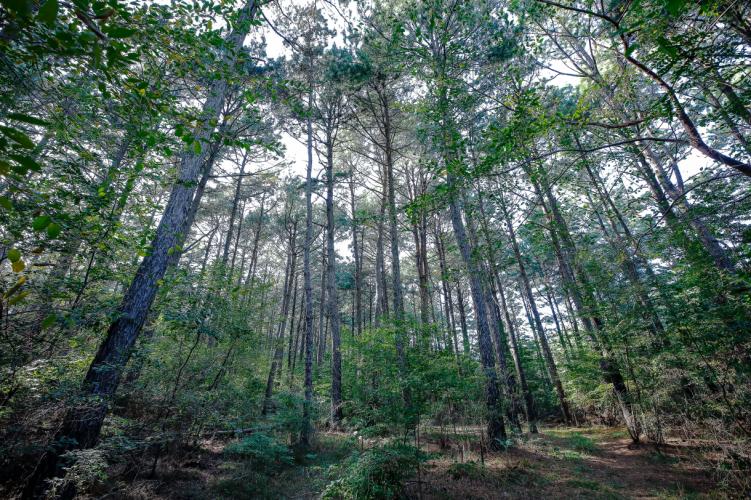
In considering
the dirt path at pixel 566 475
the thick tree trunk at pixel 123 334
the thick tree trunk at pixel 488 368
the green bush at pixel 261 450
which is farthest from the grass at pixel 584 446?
the thick tree trunk at pixel 123 334

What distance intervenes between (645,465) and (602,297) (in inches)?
163

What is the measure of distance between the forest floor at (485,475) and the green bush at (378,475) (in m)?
0.28

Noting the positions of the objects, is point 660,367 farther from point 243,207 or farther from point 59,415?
point 243,207

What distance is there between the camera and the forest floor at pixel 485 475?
198 inches

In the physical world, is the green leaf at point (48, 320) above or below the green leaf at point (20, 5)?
below

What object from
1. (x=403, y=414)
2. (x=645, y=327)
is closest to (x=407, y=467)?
(x=403, y=414)

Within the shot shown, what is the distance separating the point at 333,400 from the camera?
33.6ft

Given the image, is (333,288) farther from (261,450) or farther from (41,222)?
(41,222)

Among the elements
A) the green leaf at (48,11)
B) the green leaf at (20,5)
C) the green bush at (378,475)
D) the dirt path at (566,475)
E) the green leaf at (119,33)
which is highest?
the green leaf at (119,33)

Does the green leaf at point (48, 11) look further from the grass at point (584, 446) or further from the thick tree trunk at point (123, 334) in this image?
the grass at point (584, 446)

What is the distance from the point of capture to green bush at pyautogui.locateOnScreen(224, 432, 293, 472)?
19.2 ft

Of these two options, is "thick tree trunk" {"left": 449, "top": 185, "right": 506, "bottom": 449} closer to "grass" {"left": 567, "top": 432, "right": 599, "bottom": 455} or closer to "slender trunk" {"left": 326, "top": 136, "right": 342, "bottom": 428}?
"grass" {"left": 567, "top": 432, "right": 599, "bottom": 455}

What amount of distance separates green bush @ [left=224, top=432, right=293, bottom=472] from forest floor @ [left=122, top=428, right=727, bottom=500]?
27 centimetres

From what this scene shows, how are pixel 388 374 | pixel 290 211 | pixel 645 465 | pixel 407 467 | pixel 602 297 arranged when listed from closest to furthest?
1. pixel 407 467
2. pixel 388 374
3. pixel 645 465
4. pixel 602 297
5. pixel 290 211
